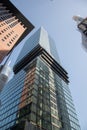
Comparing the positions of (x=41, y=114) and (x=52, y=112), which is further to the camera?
(x=52, y=112)

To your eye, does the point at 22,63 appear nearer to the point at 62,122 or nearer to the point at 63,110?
the point at 63,110

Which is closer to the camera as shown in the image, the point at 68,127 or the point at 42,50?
the point at 68,127

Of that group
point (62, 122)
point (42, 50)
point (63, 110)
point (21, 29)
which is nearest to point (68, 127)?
point (62, 122)

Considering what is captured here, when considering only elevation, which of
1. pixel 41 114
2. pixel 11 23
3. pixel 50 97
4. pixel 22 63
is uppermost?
pixel 22 63

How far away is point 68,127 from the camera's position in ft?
165

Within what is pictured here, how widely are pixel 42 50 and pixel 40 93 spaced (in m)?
46.6

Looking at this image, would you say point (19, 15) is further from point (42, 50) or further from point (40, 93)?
point (40, 93)

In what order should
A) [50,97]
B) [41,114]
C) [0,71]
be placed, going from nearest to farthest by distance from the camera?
[0,71]
[41,114]
[50,97]

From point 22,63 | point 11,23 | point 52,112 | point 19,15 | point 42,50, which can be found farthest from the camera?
point 22,63

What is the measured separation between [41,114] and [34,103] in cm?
340

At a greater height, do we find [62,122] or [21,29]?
[21,29]

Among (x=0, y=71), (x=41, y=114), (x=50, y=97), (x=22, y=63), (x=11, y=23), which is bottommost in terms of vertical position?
(x=41, y=114)

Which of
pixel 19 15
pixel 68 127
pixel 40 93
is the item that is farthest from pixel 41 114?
pixel 19 15

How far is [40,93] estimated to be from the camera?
5050cm
